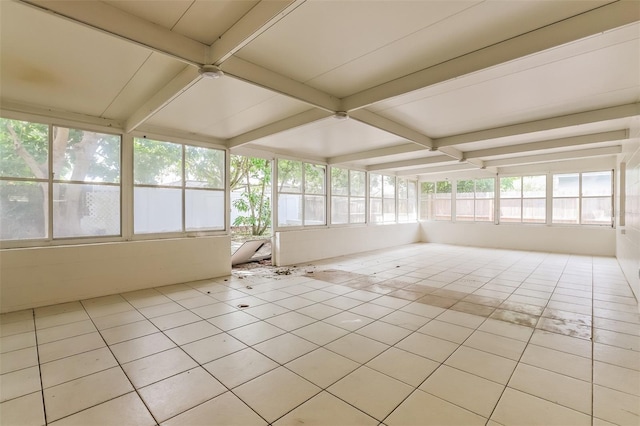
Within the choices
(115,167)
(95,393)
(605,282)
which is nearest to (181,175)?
(115,167)

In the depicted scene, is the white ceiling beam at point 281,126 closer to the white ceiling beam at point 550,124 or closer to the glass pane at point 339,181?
the white ceiling beam at point 550,124

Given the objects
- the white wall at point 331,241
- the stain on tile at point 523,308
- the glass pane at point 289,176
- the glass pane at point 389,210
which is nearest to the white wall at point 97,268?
the white wall at point 331,241

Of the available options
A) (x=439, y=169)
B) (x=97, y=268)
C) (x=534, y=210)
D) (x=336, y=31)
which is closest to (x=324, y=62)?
(x=336, y=31)

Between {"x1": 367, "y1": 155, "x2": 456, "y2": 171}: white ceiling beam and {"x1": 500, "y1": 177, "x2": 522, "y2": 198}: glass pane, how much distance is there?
3514mm

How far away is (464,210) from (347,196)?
484 centimetres

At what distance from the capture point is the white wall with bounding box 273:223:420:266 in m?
6.51

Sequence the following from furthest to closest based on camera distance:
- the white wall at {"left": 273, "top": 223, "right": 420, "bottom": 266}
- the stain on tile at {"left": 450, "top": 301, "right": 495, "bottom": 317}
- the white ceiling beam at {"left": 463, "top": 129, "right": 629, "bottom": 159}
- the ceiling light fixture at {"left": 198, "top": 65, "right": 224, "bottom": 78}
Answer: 1. the white wall at {"left": 273, "top": 223, "right": 420, "bottom": 266}
2. the white ceiling beam at {"left": 463, "top": 129, "right": 629, "bottom": 159}
3. the stain on tile at {"left": 450, "top": 301, "right": 495, "bottom": 317}
4. the ceiling light fixture at {"left": 198, "top": 65, "right": 224, "bottom": 78}

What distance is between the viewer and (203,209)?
548cm

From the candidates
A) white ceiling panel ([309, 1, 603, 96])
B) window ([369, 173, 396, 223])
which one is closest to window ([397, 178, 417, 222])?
window ([369, 173, 396, 223])

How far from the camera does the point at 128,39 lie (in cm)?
205

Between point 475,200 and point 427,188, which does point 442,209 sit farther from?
point 475,200

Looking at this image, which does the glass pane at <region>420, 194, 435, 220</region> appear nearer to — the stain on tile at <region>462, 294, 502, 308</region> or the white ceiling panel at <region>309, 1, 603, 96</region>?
the stain on tile at <region>462, 294, 502, 308</region>

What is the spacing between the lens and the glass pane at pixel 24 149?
3.61m

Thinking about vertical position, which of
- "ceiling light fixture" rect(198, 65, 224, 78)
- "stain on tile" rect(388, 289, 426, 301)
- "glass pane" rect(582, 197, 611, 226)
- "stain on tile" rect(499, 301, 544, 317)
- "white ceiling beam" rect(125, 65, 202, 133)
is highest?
"white ceiling beam" rect(125, 65, 202, 133)
